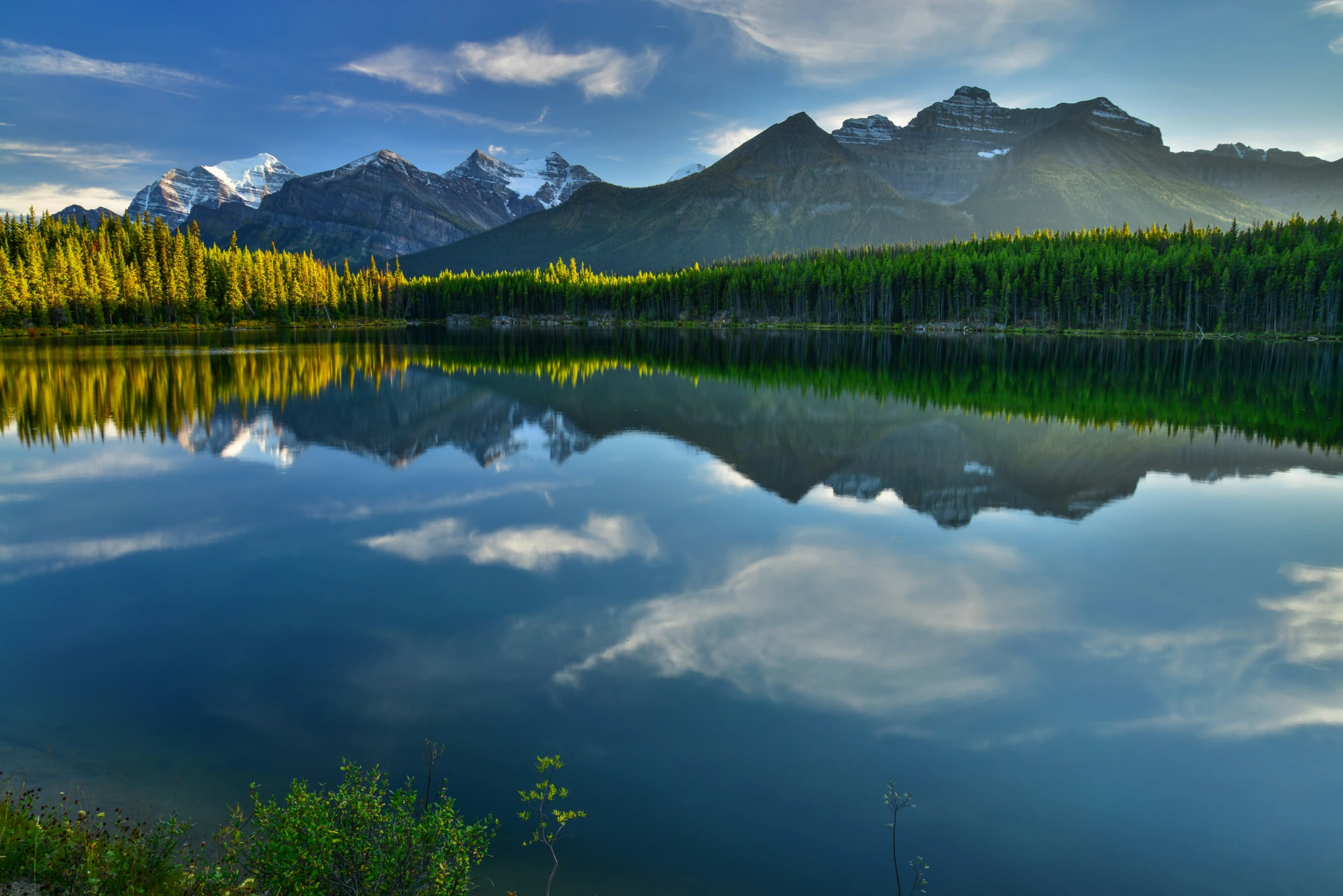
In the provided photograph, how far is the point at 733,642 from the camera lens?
11430mm

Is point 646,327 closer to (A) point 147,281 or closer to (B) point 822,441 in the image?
(A) point 147,281

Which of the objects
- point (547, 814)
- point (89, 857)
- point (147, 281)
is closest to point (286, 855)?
point (89, 857)

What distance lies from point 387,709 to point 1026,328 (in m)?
138

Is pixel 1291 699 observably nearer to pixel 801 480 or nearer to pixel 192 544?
pixel 801 480

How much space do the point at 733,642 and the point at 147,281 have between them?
472 feet

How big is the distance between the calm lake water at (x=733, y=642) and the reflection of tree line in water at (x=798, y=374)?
674cm

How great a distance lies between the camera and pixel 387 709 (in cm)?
949

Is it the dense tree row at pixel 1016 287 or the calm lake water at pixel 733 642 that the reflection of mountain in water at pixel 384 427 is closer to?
the calm lake water at pixel 733 642

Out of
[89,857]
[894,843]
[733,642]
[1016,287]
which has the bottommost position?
[894,843]

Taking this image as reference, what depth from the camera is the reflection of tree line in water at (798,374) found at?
3412 centimetres

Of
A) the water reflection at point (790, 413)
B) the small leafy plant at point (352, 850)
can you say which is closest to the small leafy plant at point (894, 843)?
the small leafy plant at point (352, 850)

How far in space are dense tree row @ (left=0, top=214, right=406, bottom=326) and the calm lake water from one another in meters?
100

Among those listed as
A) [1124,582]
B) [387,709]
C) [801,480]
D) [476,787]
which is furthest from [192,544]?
[1124,582]

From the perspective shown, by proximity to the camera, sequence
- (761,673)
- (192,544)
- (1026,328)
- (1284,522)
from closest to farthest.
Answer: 1. (761,673)
2. (192,544)
3. (1284,522)
4. (1026,328)
